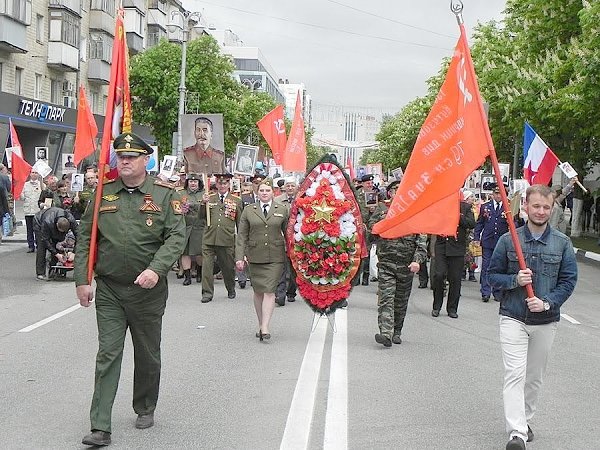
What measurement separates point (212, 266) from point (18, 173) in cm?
1142

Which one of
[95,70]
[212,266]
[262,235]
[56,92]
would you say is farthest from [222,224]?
[95,70]

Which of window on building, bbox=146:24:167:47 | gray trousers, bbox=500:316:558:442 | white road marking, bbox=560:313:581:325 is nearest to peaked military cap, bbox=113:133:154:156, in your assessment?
gray trousers, bbox=500:316:558:442

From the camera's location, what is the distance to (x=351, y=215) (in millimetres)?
10125

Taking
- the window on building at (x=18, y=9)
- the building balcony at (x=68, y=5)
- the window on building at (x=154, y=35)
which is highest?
the window on building at (x=154, y=35)

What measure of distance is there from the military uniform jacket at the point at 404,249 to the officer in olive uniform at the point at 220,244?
13.3 ft

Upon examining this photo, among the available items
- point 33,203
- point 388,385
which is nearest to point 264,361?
point 388,385

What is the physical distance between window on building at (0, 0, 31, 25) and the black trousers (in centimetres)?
2714

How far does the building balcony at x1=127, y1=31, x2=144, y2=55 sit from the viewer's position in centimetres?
5488

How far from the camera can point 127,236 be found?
628cm

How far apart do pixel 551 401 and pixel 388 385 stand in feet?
4.50

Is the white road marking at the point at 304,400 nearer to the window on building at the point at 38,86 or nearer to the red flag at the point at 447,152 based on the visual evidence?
the red flag at the point at 447,152

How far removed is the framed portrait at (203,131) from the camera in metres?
17.4

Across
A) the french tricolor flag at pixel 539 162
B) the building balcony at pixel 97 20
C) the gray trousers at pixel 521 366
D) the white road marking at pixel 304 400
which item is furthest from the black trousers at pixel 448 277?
the building balcony at pixel 97 20

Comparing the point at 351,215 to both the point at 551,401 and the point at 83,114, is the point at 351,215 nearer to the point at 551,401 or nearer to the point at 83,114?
the point at 551,401
